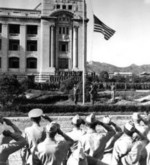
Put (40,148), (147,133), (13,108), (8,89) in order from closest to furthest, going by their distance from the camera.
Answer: (40,148)
(147,133)
(13,108)
(8,89)

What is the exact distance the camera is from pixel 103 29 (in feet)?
78.5

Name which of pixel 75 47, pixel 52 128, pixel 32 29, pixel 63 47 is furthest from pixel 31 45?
pixel 52 128

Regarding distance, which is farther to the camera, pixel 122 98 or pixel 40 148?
pixel 122 98

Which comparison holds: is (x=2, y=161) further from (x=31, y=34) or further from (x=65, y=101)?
(x=31, y=34)

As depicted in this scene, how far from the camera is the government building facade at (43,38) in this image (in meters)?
45.4

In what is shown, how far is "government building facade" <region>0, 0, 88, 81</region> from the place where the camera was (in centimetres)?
4541

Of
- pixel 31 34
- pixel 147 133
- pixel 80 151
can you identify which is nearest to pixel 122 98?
pixel 31 34

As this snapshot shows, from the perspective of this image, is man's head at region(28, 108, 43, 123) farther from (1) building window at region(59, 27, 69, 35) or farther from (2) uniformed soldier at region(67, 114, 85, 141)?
(1) building window at region(59, 27, 69, 35)

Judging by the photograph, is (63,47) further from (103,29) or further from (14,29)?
(103,29)

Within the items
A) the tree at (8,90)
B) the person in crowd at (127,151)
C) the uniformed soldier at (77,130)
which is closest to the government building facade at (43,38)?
the tree at (8,90)

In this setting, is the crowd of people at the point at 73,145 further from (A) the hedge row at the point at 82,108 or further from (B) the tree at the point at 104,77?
(B) the tree at the point at 104,77

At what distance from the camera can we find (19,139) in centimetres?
501

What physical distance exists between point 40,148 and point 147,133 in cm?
249

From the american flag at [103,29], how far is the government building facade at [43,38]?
70.9 feet
